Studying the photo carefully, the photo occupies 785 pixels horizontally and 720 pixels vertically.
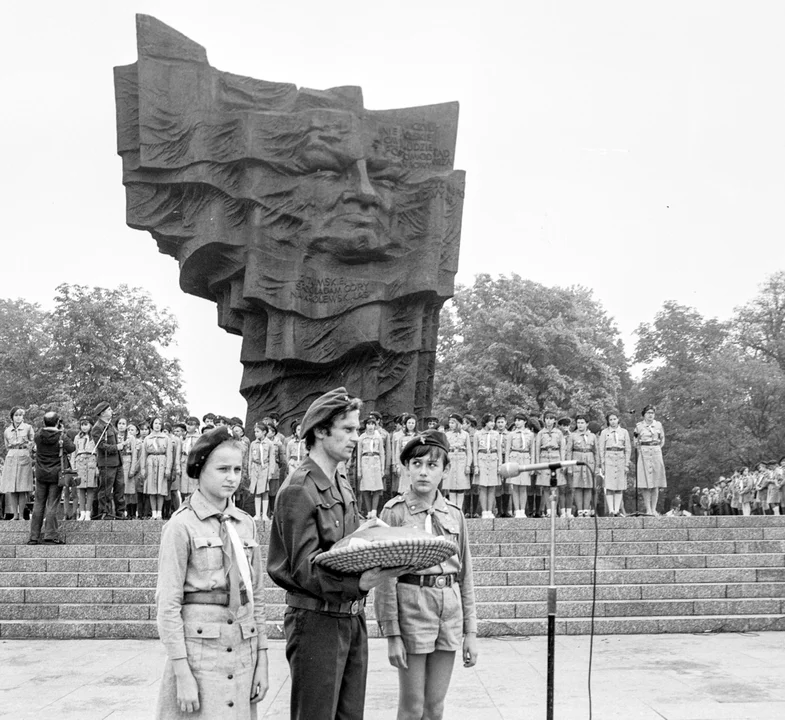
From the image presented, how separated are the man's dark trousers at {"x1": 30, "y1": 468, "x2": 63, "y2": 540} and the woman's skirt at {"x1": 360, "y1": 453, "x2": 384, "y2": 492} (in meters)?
4.32

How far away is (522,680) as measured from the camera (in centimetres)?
695

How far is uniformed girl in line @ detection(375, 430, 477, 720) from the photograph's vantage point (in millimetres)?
3955

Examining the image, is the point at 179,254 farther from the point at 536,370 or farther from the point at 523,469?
the point at 536,370

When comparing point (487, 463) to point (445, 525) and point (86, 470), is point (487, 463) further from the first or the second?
point (445, 525)

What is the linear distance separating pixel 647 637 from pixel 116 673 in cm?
492

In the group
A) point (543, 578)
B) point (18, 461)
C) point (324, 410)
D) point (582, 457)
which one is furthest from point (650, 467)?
point (324, 410)

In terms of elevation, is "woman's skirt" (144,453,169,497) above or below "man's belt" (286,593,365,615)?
above

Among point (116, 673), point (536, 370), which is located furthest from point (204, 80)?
point (536, 370)

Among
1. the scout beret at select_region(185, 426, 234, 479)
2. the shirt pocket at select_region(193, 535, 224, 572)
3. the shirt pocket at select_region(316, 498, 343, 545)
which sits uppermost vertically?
the scout beret at select_region(185, 426, 234, 479)

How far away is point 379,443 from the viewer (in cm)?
1423

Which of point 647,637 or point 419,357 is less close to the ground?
point 419,357

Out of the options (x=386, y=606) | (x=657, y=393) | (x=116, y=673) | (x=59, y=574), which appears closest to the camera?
(x=386, y=606)

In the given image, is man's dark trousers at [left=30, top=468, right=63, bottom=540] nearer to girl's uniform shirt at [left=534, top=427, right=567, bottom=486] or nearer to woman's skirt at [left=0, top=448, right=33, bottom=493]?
woman's skirt at [left=0, top=448, right=33, bottom=493]

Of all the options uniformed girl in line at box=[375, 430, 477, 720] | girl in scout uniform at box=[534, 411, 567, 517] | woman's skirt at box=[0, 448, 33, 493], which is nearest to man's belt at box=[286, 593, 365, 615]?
uniformed girl in line at box=[375, 430, 477, 720]
